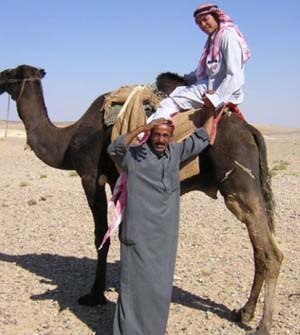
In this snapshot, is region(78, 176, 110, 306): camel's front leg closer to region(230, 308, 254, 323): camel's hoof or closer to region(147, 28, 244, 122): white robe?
region(147, 28, 244, 122): white robe

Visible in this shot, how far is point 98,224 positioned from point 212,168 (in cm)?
167

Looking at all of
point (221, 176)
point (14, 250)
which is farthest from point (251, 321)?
point (14, 250)

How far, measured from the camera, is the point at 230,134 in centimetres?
571

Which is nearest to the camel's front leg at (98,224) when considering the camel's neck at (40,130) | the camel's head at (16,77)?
the camel's neck at (40,130)

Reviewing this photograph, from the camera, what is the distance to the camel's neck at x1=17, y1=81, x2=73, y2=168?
23.6 feet

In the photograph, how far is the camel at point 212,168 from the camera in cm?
570

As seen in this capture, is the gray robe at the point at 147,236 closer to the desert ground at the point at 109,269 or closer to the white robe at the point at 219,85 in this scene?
the white robe at the point at 219,85

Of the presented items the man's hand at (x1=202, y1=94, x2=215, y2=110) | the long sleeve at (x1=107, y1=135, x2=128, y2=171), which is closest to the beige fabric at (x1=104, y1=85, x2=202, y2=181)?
the man's hand at (x1=202, y1=94, x2=215, y2=110)

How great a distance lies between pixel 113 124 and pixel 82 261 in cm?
307

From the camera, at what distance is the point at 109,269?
8.26 metres

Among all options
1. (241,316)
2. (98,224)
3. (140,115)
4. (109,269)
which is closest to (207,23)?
(140,115)

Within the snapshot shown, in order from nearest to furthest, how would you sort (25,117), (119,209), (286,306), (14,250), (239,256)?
(119,209) → (286,306) → (25,117) → (239,256) → (14,250)

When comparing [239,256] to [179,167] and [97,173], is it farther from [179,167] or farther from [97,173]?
[179,167]

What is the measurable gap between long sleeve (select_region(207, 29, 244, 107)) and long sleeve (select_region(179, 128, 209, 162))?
301 millimetres
